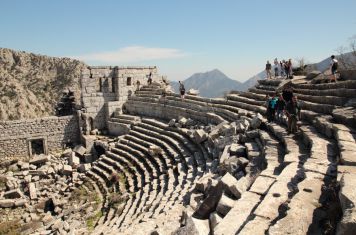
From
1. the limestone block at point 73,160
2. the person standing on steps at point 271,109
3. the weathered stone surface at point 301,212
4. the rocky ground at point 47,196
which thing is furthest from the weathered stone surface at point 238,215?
the limestone block at point 73,160

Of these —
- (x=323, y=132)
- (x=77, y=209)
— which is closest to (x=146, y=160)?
(x=77, y=209)

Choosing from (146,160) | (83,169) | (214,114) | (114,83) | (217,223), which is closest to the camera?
(217,223)

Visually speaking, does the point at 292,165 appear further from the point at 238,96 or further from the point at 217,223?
the point at 238,96

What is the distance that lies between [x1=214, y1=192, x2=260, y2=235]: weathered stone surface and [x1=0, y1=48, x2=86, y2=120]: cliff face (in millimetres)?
41557

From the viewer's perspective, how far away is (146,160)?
51.0 feet

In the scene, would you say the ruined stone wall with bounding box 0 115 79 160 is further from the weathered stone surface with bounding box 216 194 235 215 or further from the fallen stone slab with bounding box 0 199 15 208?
the weathered stone surface with bounding box 216 194 235 215

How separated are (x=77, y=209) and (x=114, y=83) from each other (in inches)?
457


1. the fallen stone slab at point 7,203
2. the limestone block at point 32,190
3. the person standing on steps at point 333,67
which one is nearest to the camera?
the person standing on steps at point 333,67

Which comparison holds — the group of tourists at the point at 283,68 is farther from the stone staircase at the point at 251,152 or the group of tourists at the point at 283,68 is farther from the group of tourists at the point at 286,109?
the group of tourists at the point at 286,109

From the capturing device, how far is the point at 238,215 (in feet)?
18.1

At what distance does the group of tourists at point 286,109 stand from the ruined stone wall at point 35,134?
576 inches

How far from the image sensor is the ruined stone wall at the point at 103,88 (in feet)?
74.9

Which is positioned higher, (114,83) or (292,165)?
(114,83)

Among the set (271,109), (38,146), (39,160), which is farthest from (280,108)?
(38,146)
